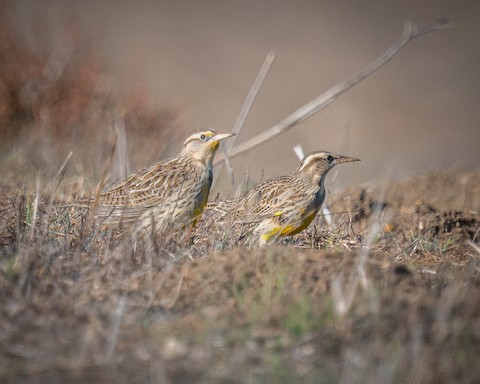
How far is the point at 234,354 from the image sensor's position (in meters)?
4.27

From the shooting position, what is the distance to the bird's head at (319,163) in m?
8.20

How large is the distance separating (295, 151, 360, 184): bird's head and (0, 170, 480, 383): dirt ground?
219cm

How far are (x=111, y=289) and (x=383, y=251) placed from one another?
283cm

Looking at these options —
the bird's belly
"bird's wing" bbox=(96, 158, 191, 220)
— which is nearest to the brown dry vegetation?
the bird's belly

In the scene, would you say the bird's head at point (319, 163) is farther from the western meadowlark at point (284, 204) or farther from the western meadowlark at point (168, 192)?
the western meadowlark at point (168, 192)

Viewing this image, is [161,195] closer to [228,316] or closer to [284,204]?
[284,204]

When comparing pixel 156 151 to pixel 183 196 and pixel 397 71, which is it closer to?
pixel 183 196

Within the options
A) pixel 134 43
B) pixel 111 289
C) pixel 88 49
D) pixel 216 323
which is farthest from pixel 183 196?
pixel 134 43

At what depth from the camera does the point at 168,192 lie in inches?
298

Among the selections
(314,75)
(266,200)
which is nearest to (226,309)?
(266,200)

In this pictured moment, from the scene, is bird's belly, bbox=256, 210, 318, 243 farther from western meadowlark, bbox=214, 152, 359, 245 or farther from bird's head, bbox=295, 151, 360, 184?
bird's head, bbox=295, 151, 360, 184

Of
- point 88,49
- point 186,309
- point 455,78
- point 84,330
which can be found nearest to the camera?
point 84,330

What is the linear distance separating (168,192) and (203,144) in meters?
0.65

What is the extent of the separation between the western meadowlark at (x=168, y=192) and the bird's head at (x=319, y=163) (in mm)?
937
